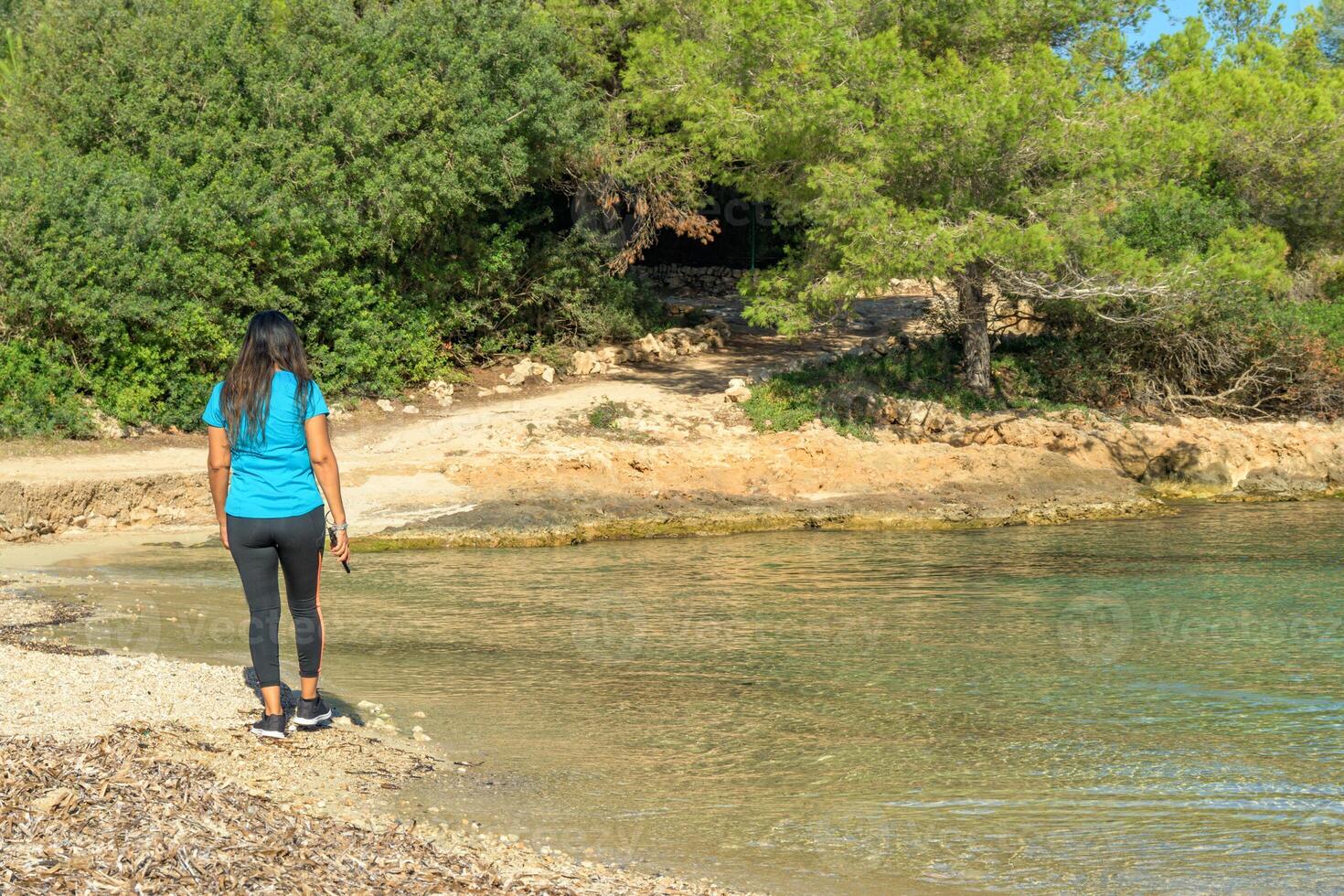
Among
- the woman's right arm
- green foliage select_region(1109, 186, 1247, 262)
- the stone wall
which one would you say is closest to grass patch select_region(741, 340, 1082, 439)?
green foliage select_region(1109, 186, 1247, 262)

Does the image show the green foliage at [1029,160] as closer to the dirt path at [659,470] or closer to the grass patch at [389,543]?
the dirt path at [659,470]

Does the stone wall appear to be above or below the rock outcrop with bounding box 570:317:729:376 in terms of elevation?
above

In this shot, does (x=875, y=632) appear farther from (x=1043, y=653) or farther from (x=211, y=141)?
(x=211, y=141)

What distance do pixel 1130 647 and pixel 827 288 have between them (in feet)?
28.1

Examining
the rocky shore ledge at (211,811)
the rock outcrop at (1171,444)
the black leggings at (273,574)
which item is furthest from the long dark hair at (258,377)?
the rock outcrop at (1171,444)

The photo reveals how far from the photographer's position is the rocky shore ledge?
4.02m

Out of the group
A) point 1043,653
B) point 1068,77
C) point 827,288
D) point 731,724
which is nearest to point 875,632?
point 1043,653

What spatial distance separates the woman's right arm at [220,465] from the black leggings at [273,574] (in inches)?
2.0

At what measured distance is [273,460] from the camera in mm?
5258

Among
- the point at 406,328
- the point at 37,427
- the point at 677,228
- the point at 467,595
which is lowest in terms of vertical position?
the point at 467,595

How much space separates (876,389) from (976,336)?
1.78 meters

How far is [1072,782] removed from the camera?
5.89 meters

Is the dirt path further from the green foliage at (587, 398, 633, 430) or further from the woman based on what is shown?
the woman

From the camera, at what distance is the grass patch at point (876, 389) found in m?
17.4
